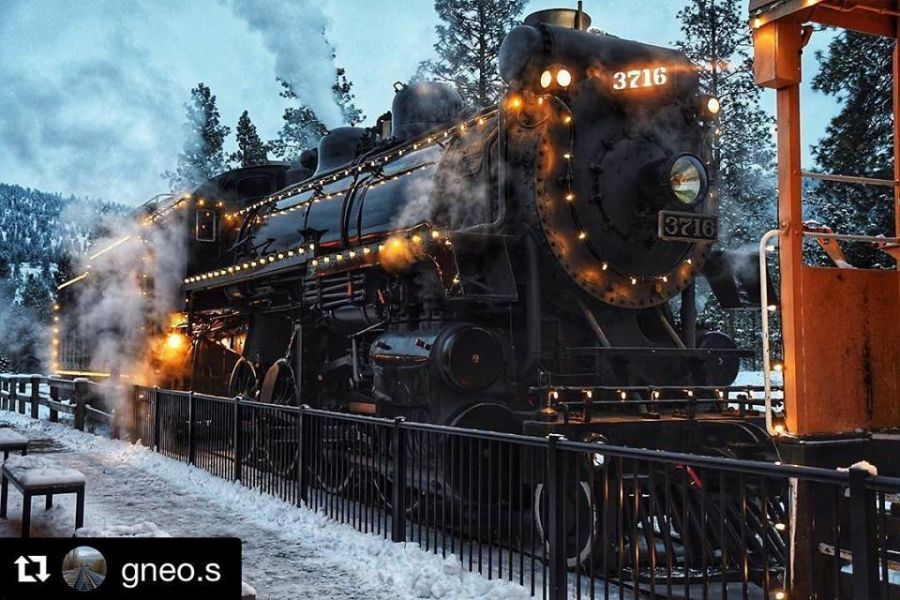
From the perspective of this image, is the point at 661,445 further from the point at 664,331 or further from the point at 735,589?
the point at 664,331

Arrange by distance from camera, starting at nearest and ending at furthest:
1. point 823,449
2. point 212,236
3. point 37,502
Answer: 1. point 823,449
2. point 37,502
3. point 212,236

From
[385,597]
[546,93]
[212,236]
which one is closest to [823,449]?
[385,597]

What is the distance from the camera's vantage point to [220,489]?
Result: 9031 millimetres

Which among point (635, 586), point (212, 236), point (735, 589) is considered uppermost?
point (212, 236)

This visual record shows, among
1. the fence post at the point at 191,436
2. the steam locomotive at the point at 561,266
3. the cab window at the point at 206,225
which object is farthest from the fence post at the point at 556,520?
the cab window at the point at 206,225

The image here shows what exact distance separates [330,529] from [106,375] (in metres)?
10.9

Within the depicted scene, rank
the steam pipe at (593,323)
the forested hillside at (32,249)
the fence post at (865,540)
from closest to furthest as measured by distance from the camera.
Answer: the fence post at (865,540), the steam pipe at (593,323), the forested hillside at (32,249)

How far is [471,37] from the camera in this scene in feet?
112

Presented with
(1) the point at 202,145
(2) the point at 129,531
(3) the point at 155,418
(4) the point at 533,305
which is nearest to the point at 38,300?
(1) the point at 202,145

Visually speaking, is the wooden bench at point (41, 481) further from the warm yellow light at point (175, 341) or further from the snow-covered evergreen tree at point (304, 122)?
the snow-covered evergreen tree at point (304, 122)

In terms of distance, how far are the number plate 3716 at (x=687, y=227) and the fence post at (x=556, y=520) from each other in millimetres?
2667

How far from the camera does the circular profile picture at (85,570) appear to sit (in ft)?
8.95

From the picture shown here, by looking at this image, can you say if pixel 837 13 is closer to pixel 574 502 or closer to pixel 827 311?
pixel 827 311

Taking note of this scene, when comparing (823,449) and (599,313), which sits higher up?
(599,313)
